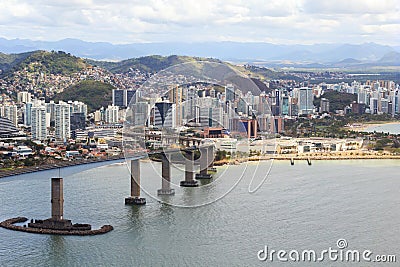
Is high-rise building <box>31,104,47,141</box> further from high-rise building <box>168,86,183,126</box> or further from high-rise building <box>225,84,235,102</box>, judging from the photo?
high-rise building <box>225,84,235,102</box>

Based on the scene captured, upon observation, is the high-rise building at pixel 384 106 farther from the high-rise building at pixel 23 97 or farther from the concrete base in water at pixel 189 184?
the concrete base in water at pixel 189 184

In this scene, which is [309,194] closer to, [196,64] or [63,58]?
[196,64]

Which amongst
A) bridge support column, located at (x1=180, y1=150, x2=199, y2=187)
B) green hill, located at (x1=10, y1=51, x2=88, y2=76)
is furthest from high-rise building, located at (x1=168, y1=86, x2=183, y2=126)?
green hill, located at (x1=10, y1=51, x2=88, y2=76)

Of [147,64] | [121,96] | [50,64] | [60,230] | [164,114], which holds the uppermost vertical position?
[147,64]

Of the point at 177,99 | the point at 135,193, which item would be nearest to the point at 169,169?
the point at 135,193

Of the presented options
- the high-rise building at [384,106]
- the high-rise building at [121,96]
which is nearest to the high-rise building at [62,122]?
the high-rise building at [121,96]

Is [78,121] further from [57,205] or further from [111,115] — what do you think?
[57,205]
